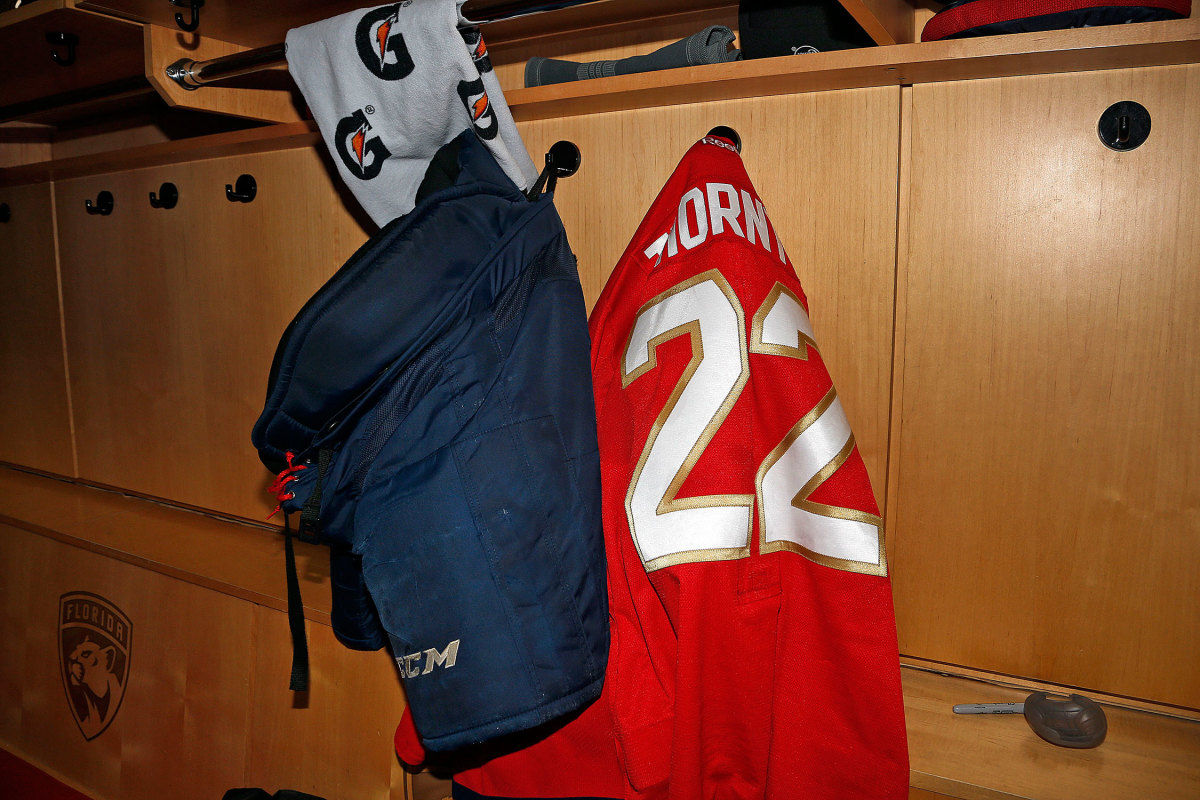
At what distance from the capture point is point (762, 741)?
769mm

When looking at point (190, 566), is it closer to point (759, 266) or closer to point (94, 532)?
point (94, 532)

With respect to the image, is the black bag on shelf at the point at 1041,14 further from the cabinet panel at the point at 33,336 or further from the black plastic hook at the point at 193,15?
the cabinet panel at the point at 33,336

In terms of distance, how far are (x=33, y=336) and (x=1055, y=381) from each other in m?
2.14

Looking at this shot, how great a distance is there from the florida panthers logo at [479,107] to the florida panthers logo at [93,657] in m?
1.16

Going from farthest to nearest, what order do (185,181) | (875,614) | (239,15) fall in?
1. (185,181)
2. (239,15)
3. (875,614)

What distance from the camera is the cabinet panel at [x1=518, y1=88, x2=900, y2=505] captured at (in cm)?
94

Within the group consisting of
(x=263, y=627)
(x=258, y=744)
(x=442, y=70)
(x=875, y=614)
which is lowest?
(x=258, y=744)

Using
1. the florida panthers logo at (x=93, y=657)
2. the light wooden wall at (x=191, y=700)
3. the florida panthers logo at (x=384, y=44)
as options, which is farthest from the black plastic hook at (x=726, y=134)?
the florida panthers logo at (x=93, y=657)

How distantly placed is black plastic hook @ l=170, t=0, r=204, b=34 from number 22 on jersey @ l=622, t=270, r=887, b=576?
2.92 ft

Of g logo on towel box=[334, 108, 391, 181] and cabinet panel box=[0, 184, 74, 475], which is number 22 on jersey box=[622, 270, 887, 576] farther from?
cabinet panel box=[0, 184, 74, 475]

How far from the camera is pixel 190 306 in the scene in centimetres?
154

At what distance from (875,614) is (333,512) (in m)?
0.54

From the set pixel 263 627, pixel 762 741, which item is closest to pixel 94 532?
pixel 263 627

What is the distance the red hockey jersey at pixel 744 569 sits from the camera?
73cm
